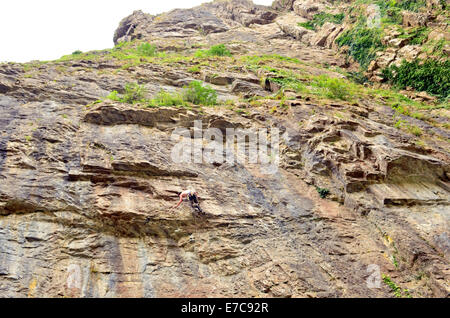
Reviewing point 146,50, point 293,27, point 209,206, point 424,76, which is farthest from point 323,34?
point 209,206

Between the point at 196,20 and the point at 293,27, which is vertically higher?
the point at 196,20

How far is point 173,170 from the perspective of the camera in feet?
35.1

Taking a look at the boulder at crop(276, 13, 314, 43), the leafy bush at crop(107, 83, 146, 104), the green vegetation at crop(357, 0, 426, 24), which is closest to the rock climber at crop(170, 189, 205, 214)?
the leafy bush at crop(107, 83, 146, 104)

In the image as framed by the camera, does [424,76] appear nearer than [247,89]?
No

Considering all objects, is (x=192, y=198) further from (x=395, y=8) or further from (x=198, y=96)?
(x=395, y=8)

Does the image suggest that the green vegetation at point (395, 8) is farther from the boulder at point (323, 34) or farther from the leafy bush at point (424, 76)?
the leafy bush at point (424, 76)

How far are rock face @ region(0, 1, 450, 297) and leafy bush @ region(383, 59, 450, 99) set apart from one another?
783 centimetres

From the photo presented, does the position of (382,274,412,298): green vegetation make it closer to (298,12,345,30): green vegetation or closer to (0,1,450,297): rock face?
(0,1,450,297): rock face

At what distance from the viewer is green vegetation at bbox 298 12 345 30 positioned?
37500mm

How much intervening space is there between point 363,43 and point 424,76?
9.23 meters

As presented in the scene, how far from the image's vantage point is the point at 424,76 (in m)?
22.4
